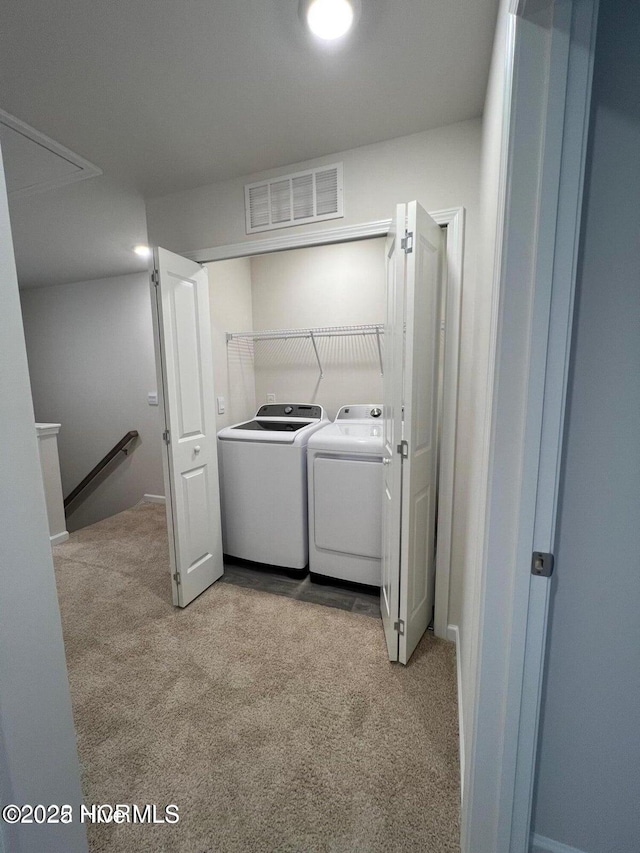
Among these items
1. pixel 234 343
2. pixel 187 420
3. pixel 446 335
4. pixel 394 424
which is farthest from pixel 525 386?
pixel 234 343

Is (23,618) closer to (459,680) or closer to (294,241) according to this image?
(459,680)

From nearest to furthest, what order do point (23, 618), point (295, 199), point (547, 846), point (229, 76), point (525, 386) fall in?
point (23, 618), point (525, 386), point (547, 846), point (229, 76), point (295, 199)

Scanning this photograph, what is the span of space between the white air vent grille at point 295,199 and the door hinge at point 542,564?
172 centimetres

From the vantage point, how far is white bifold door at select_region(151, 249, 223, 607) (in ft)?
6.18

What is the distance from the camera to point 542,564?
79 cm

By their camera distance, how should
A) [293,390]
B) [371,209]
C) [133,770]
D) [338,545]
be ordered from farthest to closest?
[293,390] → [338,545] → [371,209] → [133,770]

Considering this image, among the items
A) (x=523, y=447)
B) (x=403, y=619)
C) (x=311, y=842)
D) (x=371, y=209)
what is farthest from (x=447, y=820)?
(x=371, y=209)

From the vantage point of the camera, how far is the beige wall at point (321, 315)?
2.77 m

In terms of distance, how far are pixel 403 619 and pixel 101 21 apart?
7.77ft

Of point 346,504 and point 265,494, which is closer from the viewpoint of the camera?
point 346,504

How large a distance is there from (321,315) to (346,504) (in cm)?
161

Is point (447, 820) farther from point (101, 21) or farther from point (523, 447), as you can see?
point (101, 21)

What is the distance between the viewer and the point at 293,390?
3.06 m

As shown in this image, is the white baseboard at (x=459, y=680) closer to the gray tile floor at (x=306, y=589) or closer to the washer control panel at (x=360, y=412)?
the gray tile floor at (x=306, y=589)
